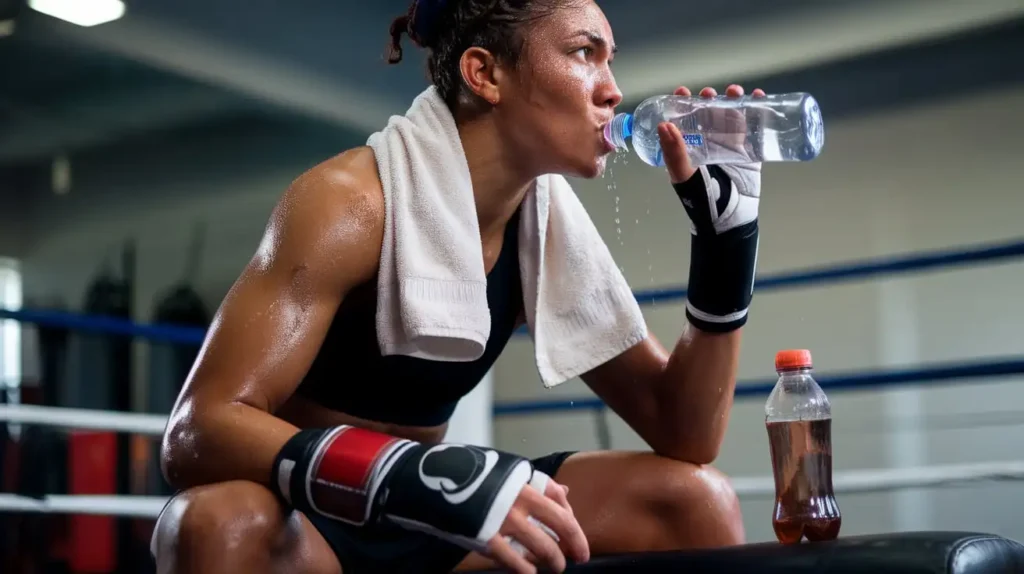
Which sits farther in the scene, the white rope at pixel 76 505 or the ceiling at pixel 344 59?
the ceiling at pixel 344 59

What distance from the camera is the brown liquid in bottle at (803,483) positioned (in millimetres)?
1150

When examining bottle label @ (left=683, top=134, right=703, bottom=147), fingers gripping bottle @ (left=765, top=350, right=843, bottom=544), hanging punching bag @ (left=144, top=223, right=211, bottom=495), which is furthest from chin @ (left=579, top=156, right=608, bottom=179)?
hanging punching bag @ (left=144, top=223, right=211, bottom=495)

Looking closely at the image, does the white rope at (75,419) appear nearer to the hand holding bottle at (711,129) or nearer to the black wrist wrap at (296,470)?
the black wrist wrap at (296,470)

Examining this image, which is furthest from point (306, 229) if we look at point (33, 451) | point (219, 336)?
point (33, 451)

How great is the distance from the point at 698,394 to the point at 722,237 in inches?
9.4

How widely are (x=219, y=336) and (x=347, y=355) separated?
0.23m

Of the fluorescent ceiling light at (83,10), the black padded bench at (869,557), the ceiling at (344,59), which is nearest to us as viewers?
the black padded bench at (869,557)

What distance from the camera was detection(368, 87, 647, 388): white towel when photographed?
1243mm

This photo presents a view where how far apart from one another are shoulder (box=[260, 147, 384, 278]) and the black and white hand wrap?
0.38 meters

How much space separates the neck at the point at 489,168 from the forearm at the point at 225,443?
1.57ft

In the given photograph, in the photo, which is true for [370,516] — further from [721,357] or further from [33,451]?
[33,451]

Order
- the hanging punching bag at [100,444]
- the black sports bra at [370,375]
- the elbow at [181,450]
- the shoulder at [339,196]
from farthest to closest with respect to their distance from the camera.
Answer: the hanging punching bag at [100,444], the black sports bra at [370,375], the shoulder at [339,196], the elbow at [181,450]

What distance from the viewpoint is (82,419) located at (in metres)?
2.40

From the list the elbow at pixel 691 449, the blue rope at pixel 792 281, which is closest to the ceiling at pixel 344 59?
the blue rope at pixel 792 281
